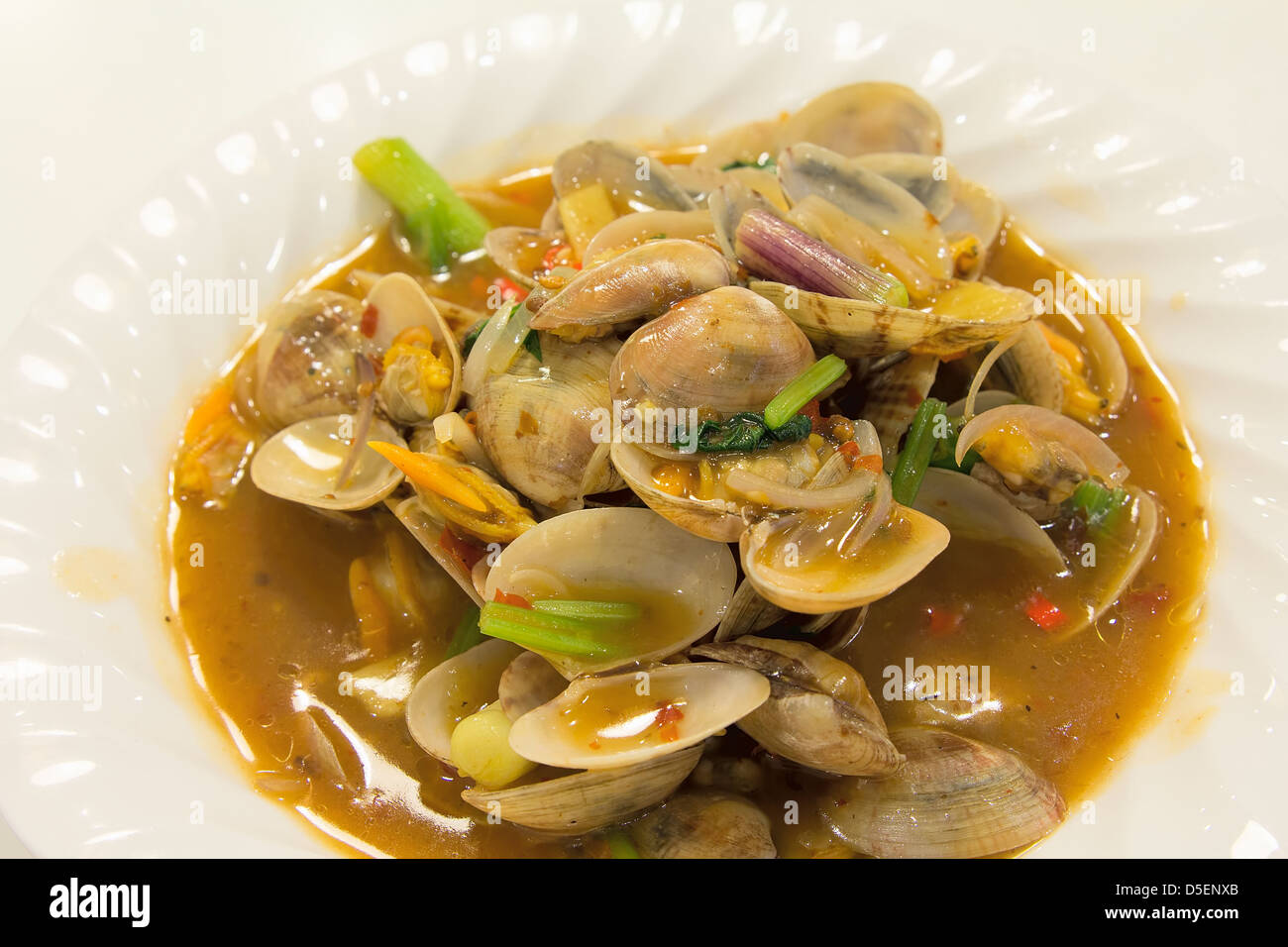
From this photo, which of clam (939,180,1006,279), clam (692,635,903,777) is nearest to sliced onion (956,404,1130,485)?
clam (692,635,903,777)

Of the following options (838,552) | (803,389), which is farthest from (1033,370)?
(838,552)

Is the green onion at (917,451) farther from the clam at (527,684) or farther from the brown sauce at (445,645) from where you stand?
the clam at (527,684)

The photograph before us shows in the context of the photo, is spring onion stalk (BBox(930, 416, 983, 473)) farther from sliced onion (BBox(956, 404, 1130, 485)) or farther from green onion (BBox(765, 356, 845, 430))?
green onion (BBox(765, 356, 845, 430))

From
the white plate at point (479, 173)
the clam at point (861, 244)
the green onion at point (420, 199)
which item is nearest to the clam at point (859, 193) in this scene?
the clam at point (861, 244)

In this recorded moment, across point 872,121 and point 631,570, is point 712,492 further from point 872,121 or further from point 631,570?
point 872,121

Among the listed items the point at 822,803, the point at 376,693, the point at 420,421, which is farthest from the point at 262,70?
the point at 822,803

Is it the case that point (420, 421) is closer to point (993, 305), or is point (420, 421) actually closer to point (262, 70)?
point (993, 305)
